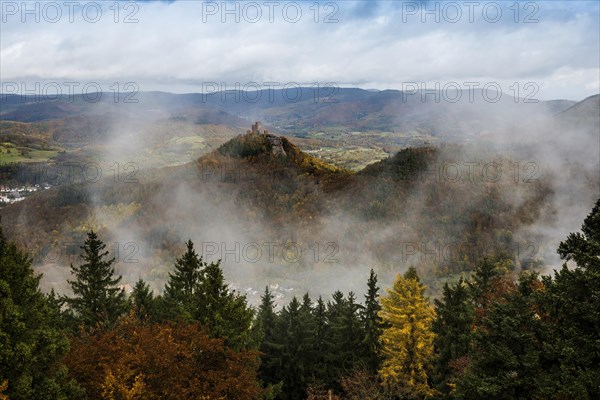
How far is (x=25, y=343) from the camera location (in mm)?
15016

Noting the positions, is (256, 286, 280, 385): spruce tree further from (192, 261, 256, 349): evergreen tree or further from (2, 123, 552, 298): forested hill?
(2, 123, 552, 298): forested hill

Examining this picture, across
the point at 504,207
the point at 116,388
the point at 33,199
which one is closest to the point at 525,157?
the point at 504,207

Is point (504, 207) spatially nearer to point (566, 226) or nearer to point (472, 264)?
point (566, 226)

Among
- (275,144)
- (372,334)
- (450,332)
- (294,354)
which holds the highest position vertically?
(275,144)

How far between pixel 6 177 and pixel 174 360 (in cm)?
21619

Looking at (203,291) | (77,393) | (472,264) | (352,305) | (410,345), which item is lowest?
(472,264)

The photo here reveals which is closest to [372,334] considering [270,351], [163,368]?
[270,351]

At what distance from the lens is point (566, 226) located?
86812 millimetres

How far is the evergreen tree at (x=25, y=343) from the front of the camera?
14.4 meters

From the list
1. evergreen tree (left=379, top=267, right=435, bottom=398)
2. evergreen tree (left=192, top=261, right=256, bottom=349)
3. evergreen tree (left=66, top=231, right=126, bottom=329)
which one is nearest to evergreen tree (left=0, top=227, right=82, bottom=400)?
evergreen tree (left=192, top=261, right=256, bottom=349)

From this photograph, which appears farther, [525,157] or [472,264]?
[525,157]

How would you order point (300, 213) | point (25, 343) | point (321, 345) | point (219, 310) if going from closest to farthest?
point (25, 343) < point (219, 310) < point (321, 345) < point (300, 213)

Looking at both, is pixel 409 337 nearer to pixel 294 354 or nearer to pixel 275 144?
pixel 294 354

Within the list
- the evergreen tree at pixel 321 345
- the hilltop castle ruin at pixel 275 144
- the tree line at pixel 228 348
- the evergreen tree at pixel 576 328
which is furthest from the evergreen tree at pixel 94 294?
the hilltop castle ruin at pixel 275 144
